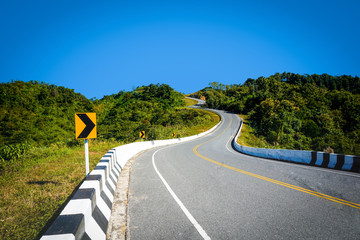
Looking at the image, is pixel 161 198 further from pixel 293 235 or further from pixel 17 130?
pixel 17 130

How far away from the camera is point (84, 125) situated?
16.7 feet

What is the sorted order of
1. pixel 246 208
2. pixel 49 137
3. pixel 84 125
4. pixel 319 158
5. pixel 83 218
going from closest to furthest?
1. pixel 83 218
2. pixel 246 208
3. pixel 84 125
4. pixel 319 158
5. pixel 49 137

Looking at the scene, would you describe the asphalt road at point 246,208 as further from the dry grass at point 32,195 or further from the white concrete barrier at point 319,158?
the dry grass at point 32,195

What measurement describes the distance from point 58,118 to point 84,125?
59.4 meters

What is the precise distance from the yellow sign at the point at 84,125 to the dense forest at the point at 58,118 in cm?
2216

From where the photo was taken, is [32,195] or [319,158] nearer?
[32,195]

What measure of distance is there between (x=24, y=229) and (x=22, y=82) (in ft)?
243

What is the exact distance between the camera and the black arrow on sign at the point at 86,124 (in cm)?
505

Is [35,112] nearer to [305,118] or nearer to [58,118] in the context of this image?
[58,118]

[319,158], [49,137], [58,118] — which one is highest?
[58,118]

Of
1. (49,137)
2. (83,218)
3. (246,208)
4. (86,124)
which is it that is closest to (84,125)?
(86,124)

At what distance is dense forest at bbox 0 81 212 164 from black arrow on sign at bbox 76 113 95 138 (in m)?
22.2

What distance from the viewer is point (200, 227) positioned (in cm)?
323

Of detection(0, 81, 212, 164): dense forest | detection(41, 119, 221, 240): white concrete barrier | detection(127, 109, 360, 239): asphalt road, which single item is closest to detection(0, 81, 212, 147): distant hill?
detection(0, 81, 212, 164): dense forest
